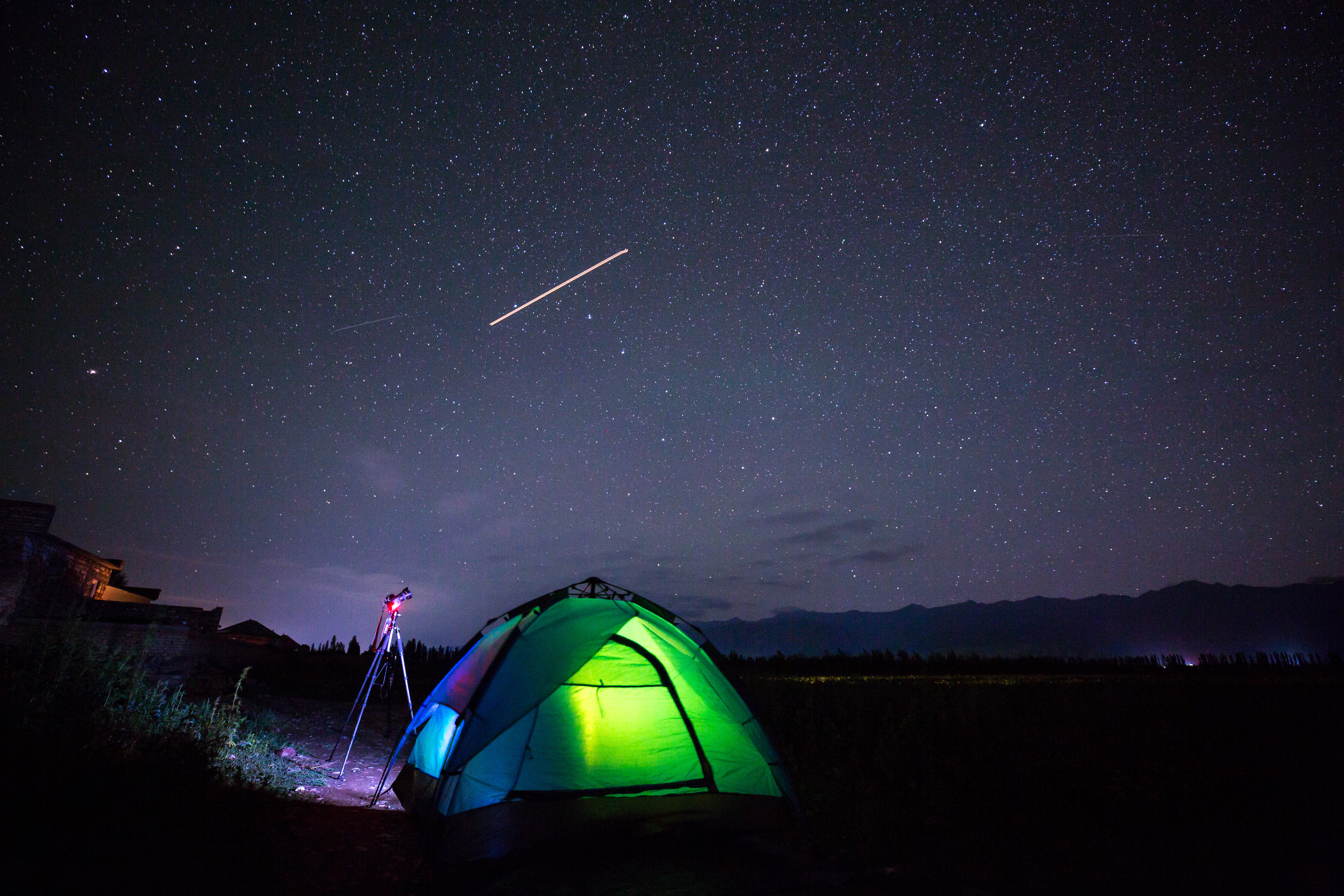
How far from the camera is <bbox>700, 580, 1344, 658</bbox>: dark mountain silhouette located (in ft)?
351

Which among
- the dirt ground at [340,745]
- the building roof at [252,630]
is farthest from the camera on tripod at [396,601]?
the building roof at [252,630]

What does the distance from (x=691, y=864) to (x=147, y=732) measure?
543cm

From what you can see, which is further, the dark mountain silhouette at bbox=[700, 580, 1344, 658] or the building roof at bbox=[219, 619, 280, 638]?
the dark mountain silhouette at bbox=[700, 580, 1344, 658]

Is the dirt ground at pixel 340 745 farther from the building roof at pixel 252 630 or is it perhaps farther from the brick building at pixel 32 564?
the building roof at pixel 252 630

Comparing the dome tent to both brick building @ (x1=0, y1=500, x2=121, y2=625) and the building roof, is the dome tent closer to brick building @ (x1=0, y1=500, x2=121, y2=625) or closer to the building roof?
brick building @ (x1=0, y1=500, x2=121, y2=625)

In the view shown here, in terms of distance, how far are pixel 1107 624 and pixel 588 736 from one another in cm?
16892

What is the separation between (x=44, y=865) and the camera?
3779mm

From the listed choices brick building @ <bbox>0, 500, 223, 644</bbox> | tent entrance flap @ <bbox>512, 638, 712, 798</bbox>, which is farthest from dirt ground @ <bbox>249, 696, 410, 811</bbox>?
brick building @ <bbox>0, 500, 223, 644</bbox>

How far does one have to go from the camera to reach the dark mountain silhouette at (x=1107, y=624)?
351 ft

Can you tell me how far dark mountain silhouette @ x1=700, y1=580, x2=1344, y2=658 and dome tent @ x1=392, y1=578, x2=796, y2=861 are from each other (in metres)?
83.9

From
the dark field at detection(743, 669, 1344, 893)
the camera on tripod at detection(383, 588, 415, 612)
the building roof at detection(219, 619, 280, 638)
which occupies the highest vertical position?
the building roof at detection(219, 619, 280, 638)

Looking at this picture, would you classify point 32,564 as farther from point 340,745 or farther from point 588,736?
point 588,736

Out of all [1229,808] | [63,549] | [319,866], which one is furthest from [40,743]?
[63,549]

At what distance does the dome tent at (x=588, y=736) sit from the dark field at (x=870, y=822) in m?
0.31
